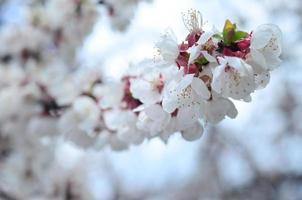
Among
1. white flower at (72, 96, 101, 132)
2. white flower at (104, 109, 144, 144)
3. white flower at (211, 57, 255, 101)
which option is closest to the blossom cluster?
white flower at (211, 57, 255, 101)

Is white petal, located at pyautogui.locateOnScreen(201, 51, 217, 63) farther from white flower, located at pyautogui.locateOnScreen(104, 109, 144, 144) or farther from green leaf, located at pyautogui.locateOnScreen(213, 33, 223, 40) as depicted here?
white flower, located at pyautogui.locateOnScreen(104, 109, 144, 144)

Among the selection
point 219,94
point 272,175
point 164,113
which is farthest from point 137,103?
point 272,175

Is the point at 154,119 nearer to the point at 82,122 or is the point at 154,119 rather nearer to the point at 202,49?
the point at 202,49

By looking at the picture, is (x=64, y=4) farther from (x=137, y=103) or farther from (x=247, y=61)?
(x=247, y=61)

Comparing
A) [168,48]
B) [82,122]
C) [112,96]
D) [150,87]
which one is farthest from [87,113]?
[168,48]

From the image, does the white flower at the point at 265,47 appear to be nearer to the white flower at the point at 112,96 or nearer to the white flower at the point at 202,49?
the white flower at the point at 202,49

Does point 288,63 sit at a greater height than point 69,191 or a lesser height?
greater
